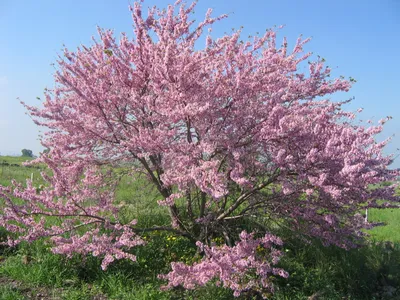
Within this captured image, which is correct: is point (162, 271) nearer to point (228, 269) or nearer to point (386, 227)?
point (228, 269)

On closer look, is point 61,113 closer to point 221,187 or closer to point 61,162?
point 61,162

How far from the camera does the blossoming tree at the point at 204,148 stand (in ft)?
12.9

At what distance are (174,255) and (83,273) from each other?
1.30 meters

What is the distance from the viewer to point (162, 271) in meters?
4.99

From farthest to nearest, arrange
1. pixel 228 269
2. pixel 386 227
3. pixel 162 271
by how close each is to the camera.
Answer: pixel 386 227
pixel 162 271
pixel 228 269

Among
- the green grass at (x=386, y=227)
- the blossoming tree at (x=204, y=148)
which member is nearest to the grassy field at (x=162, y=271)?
the blossoming tree at (x=204, y=148)

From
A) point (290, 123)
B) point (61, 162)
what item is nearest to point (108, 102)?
point (61, 162)

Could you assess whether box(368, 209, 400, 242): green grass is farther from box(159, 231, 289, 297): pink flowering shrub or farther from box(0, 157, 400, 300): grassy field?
box(159, 231, 289, 297): pink flowering shrub

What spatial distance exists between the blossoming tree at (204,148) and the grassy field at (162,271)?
1.08 ft

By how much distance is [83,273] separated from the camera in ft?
15.6

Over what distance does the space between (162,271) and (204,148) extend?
203 cm

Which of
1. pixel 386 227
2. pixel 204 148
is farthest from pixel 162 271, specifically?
pixel 386 227

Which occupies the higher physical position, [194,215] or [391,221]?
[194,215]

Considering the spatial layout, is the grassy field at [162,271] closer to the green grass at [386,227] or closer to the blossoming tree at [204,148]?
the blossoming tree at [204,148]
